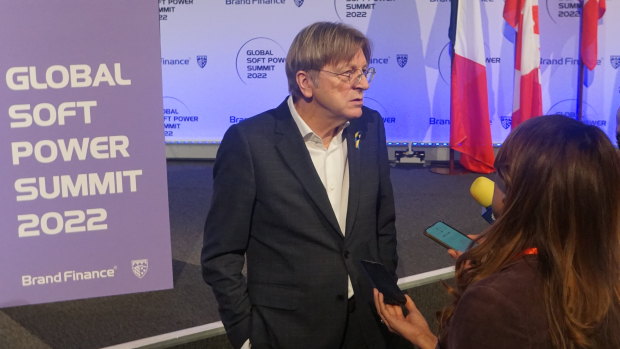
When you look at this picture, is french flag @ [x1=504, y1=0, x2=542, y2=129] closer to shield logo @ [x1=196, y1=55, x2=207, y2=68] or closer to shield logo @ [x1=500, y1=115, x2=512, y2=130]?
shield logo @ [x1=500, y1=115, x2=512, y2=130]

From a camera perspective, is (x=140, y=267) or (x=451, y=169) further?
(x=451, y=169)

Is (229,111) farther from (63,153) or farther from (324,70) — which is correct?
(324,70)

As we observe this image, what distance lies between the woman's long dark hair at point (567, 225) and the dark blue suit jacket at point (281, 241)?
2.53 ft

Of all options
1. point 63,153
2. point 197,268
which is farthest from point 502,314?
point 197,268

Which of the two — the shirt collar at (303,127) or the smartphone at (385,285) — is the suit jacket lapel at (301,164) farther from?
the smartphone at (385,285)

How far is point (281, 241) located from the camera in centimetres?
203

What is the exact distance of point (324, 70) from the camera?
6.67 feet

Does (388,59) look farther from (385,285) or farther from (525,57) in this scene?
(385,285)

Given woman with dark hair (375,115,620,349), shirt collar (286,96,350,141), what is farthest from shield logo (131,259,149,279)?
woman with dark hair (375,115,620,349)

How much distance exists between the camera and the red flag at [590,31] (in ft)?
21.3

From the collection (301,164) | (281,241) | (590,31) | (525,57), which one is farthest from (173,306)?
(590,31)

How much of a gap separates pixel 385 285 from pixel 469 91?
5321mm

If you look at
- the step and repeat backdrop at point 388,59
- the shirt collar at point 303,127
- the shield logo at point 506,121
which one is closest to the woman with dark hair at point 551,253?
the shirt collar at point 303,127

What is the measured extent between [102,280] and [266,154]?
135 cm
